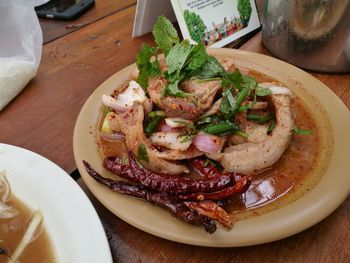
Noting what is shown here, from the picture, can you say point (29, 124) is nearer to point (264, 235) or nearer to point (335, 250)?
point (264, 235)

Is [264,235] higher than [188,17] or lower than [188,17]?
lower

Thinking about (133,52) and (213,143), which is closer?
(213,143)

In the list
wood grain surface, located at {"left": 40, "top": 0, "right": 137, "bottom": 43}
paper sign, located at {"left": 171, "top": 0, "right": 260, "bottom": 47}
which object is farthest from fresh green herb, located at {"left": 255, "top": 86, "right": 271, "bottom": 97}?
wood grain surface, located at {"left": 40, "top": 0, "right": 137, "bottom": 43}

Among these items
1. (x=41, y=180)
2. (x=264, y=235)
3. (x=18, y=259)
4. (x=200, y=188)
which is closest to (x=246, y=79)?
(x=200, y=188)

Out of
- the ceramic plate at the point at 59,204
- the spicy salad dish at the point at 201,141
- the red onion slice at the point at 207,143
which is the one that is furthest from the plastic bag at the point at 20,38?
the red onion slice at the point at 207,143

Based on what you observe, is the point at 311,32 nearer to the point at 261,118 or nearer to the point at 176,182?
the point at 261,118

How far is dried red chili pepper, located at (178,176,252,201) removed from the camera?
0.89 m

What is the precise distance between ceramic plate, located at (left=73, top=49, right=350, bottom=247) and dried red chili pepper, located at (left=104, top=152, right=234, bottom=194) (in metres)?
0.07

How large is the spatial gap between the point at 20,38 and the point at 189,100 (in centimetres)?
100

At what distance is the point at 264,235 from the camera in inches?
31.1

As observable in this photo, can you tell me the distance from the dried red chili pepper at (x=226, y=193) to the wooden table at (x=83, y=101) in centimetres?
14

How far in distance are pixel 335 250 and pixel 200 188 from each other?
396 millimetres

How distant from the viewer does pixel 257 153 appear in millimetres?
1014

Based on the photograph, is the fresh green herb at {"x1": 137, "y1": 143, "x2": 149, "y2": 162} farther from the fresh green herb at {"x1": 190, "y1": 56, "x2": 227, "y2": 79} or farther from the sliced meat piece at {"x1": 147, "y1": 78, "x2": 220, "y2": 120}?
the fresh green herb at {"x1": 190, "y1": 56, "x2": 227, "y2": 79}
